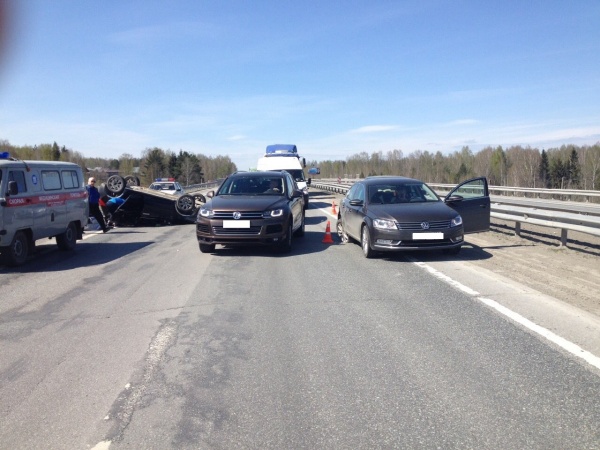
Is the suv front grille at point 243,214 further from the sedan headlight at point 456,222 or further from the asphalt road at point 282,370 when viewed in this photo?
the sedan headlight at point 456,222

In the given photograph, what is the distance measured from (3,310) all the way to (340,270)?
203 inches

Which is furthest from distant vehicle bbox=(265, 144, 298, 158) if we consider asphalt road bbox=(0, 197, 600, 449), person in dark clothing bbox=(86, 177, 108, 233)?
asphalt road bbox=(0, 197, 600, 449)

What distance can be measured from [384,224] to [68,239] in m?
7.40

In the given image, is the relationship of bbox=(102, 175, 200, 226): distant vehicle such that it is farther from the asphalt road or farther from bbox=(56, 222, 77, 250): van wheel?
the asphalt road

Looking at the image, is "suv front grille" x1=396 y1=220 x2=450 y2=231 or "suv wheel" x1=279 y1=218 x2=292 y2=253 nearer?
"suv front grille" x1=396 y1=220 x2=450 y2=231

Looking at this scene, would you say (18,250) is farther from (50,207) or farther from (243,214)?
(243,214)

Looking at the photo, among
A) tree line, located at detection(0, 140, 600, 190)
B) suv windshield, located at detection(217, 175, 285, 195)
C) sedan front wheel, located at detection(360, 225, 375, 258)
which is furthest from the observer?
tree line, located at detection(0, 140, 600, 190)

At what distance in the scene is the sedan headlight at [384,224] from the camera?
9602 millimetres

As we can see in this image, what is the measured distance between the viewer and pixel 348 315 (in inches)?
241

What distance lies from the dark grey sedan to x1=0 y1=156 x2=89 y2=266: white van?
653cm

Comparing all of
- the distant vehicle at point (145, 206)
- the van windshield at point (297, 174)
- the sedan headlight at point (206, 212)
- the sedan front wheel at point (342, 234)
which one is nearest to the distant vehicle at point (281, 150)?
the van windshield at point (297, 174)

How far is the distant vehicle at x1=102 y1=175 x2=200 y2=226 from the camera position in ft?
56.4

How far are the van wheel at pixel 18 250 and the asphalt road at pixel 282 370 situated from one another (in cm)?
192

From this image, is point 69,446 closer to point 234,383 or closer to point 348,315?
point 234,383
